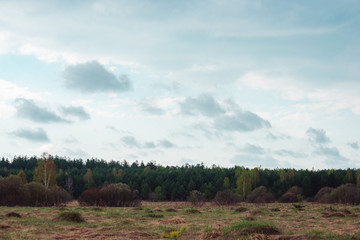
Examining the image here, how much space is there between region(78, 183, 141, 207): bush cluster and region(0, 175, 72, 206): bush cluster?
4164 mm

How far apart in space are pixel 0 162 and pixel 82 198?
132231 mm

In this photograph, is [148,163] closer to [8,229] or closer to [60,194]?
[60,194]

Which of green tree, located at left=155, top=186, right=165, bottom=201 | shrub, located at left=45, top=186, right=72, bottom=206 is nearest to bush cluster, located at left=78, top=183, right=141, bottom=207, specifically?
shrub, located at left=45, top=186, right=72, bottom=206

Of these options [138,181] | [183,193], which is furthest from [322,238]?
[138,181]

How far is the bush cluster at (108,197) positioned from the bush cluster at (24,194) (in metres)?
4.16

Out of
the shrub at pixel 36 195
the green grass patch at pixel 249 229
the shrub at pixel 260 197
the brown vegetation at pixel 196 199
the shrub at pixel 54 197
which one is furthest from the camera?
the shrub at pixel 260 197

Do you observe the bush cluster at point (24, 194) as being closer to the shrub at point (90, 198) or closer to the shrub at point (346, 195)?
the shrub at point (90, 198)

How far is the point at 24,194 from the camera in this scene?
151 ft

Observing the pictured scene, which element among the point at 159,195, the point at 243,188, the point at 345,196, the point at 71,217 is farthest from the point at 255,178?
the point at 71,217

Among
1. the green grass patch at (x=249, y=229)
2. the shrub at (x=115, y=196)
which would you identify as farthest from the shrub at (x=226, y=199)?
the green grass patch at (x=249, y=229)

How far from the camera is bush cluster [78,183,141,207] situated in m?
45.2

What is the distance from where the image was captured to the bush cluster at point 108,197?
45188 mm

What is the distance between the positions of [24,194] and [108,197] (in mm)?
10092

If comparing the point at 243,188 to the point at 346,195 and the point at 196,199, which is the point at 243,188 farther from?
the point at 196,199
